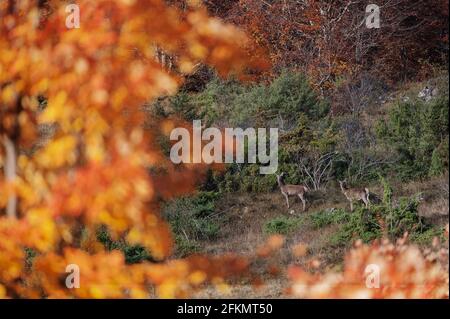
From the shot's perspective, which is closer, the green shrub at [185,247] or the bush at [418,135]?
the green shrub at [185,247]

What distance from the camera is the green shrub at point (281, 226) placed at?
6.70 m

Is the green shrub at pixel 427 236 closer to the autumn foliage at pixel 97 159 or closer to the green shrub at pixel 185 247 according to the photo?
the autumn foliage at pixel 97 159

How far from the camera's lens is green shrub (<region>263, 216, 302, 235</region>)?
22.0ft

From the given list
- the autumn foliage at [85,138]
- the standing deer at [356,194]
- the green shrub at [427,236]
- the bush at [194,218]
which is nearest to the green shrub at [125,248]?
the autumn foliage at [85,138]

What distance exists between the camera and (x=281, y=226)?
22.2 feet

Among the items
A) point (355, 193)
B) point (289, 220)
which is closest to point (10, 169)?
point (289, 220)

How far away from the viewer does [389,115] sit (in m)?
7.66

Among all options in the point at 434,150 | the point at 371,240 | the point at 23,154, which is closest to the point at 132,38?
the point at 23,154

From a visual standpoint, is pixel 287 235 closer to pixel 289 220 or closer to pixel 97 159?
pixel 289 220

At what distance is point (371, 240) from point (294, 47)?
2488 mm

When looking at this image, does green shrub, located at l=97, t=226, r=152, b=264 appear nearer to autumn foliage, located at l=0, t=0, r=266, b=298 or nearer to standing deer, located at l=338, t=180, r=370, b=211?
autumn foliage, located at l=0, t=0, r=266, b=298

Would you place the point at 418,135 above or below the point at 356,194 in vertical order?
above

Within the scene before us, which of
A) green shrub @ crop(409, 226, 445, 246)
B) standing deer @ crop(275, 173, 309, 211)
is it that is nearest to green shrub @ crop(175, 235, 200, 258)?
standing deer @ crop(275, 173, 309, 211)
